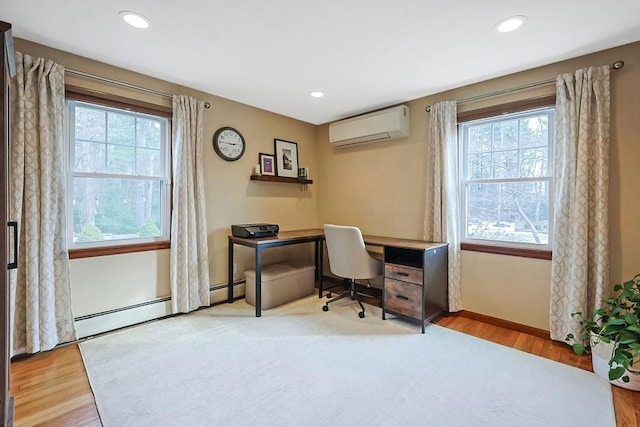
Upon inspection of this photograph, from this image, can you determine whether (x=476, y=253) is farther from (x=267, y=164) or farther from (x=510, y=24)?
(x=267, y=164)

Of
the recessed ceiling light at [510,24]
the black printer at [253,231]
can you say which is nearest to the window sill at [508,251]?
the recessed ceiling light at [510,24]

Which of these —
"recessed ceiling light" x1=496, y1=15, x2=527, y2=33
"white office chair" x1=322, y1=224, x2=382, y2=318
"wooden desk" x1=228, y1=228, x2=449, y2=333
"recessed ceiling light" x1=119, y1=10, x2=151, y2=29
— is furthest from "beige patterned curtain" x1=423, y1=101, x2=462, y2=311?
"recessed ceiling light" x1=119, y1=10, x2=151, y2=29

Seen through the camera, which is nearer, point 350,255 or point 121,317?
point 121,317

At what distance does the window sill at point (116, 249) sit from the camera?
2.45 metres

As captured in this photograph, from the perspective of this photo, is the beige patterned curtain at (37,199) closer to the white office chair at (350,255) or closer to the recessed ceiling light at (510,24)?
the white office chair at (350,255)

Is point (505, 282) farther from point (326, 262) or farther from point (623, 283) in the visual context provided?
point (326, 262)

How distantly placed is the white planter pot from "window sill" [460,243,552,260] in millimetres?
705

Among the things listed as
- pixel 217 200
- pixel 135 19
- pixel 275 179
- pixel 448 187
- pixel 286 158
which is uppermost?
pixel 135 19

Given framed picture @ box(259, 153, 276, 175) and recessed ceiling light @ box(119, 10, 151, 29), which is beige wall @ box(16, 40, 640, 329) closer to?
framed picture @ box(259, 153, 276, 175)

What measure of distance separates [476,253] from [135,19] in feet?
11.1

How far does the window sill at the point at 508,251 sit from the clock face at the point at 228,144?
8.87ft

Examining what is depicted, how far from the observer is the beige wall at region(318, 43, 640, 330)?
218 centimetres

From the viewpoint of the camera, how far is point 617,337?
6.11 feet

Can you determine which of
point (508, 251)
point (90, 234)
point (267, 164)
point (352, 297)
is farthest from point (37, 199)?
point (508, 251)
